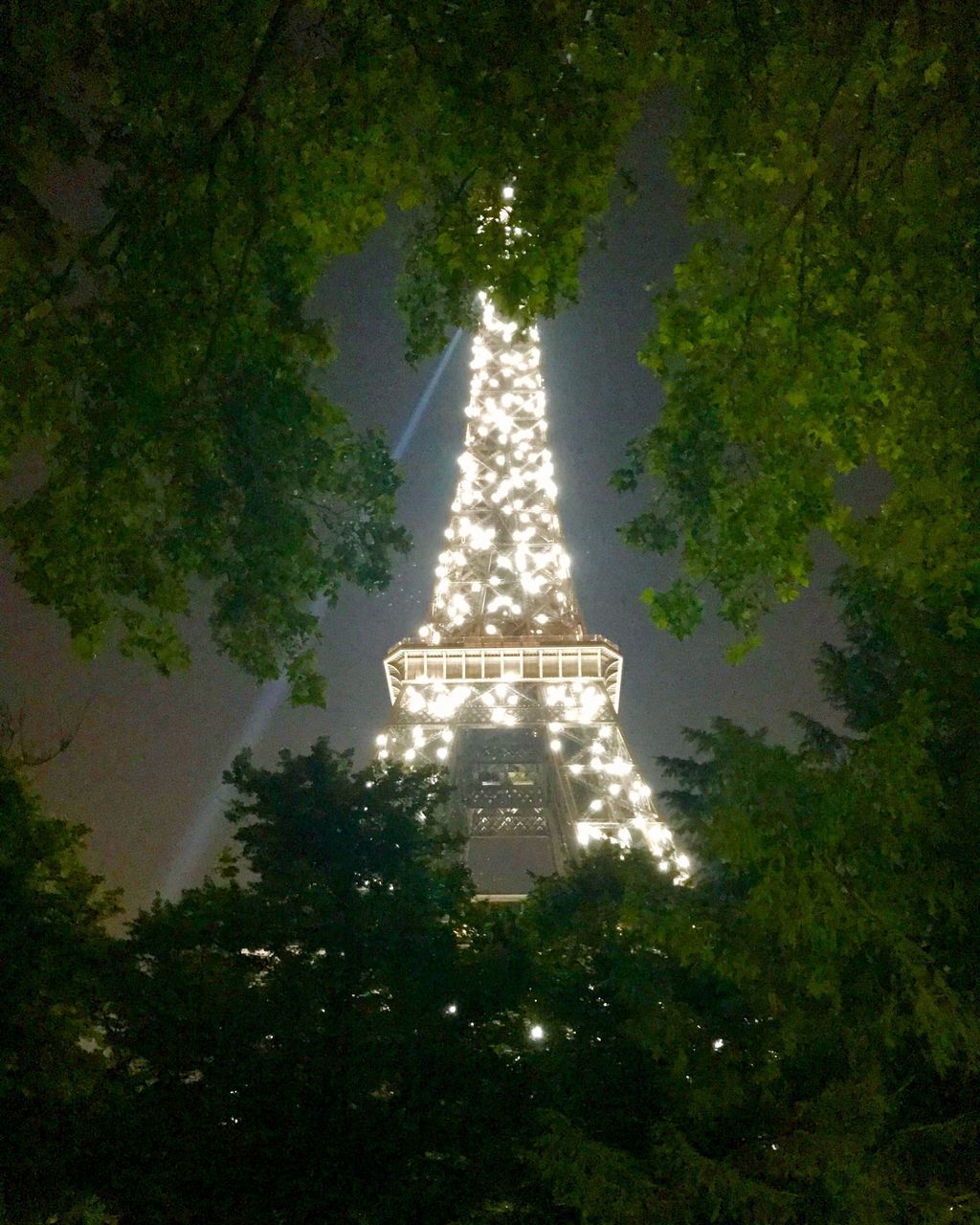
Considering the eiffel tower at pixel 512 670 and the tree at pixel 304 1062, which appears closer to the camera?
the tree at pixel 304 1062

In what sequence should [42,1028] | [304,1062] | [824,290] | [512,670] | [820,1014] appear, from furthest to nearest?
1. [512,670]
2. [42,1028]
3. [304,1062]
4. [820,1014]
5. [824,290]

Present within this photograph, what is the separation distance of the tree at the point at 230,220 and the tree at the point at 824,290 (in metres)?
0.68

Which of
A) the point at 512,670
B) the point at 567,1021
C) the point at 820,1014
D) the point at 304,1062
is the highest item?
the point at 512,670

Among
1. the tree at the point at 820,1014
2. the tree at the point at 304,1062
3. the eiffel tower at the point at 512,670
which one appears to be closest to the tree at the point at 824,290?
the tree at the point at 820,1014

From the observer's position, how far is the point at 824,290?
6.55 m

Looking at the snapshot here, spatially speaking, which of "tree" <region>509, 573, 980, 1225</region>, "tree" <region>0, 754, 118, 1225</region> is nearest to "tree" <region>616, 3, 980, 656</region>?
"tree" <region>509, 573, 980, 1225</region>

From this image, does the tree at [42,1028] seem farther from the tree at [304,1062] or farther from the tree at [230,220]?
the tree at [230,220]

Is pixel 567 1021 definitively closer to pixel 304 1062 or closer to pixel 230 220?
pixel 304 1062

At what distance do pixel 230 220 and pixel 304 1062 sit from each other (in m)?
8.58

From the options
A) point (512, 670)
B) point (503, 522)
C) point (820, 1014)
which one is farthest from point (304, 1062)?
point (503, 522)

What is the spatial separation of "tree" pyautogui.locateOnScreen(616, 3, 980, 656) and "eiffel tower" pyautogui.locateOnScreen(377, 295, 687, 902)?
26.0m

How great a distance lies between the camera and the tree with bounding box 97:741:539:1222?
11.4 m

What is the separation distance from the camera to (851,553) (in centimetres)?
717

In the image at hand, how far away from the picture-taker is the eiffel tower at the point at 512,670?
36906mm
